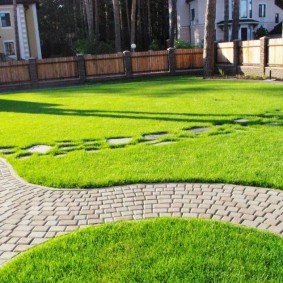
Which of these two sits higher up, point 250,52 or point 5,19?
point 5,19

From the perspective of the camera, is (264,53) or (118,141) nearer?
(118,141)

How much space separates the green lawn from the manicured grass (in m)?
1.50

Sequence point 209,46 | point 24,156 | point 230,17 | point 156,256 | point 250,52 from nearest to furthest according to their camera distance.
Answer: point 156,256, point 24,156, point 250,52, point 209,46, point 230,17

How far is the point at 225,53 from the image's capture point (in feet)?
73.5

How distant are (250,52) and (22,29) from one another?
22.8 m

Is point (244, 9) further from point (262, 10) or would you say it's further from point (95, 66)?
point (95, 66)

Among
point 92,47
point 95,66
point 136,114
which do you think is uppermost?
point 92,47

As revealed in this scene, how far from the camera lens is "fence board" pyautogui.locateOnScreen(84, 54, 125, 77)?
22969 millimetres

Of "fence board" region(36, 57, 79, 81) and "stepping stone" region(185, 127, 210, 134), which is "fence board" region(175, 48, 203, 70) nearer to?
"fence board" region(36, 57, 79, 81)

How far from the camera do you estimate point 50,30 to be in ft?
155

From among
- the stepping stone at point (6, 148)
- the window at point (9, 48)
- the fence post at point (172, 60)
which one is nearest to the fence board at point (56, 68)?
the fence post at point (172, 60)

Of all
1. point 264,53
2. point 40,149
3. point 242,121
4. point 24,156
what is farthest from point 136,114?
point 264,53

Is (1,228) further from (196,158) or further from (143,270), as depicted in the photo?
(196,158)

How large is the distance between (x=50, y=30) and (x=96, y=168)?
147ft
